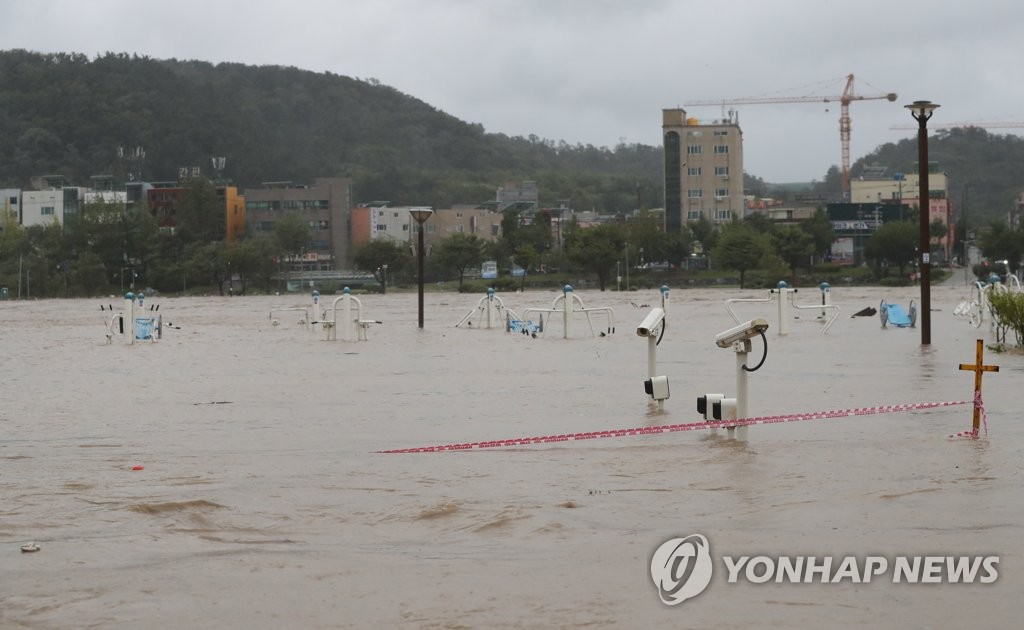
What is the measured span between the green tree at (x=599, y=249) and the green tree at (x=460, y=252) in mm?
9021

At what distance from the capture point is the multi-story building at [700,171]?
15162cm

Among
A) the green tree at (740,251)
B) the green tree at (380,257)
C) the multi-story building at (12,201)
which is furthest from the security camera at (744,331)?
the multi-story building at (12,201)

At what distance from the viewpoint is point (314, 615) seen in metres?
5.99

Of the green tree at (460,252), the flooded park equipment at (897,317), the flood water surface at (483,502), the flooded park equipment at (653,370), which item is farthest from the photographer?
the green tree at (460,252)

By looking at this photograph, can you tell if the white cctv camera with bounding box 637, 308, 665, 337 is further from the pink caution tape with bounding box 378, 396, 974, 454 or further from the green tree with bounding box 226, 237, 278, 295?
the green tree with bounding box 226, 237, 278, 295

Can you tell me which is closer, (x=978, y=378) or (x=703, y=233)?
(x=978, y=378)

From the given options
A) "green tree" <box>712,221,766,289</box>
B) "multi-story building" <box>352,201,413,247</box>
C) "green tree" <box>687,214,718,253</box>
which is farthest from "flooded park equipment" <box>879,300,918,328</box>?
"multi-story building" <box>352,201,413,247</box>

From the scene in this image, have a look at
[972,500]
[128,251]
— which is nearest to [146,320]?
[972,500]

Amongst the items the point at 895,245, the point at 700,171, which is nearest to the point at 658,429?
the point at 895,245

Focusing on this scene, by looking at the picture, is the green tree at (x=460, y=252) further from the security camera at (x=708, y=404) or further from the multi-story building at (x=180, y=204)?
the security camera at (x=708, y=404)

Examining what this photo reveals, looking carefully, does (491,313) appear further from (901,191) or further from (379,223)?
(901,191)

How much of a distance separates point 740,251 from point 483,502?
9480 cm

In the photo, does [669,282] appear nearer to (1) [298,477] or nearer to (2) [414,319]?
(2) [414,319]

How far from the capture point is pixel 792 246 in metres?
104
